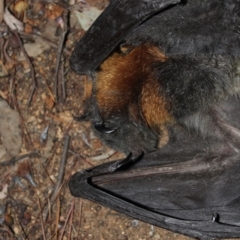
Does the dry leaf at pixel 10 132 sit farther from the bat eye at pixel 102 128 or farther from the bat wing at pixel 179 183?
the bat eye at pixel 102 128

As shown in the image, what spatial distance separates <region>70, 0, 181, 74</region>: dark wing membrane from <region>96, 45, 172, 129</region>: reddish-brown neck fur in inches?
6.0

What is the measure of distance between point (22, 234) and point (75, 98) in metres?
1.00

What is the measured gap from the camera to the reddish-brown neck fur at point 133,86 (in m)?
3.17

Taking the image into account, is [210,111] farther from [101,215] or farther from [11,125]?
[11,125]

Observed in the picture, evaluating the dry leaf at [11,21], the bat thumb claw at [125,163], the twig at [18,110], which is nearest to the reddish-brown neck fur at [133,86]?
the bat thumb claw at [125,163]

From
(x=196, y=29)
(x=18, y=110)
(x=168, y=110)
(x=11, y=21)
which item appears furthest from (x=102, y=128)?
(x=11, y=21)

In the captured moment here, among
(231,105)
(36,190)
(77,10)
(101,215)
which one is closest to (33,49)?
(77,10)

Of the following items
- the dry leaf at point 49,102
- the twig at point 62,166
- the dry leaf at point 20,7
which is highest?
the dry leaf at point 20,7

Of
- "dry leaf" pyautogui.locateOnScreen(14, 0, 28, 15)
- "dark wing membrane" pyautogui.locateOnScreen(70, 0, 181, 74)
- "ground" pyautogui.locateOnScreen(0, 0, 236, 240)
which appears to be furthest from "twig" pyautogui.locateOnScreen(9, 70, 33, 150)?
"dark wing membrane" pyautogui.locateOnScreen(70, 0, 181, 74)

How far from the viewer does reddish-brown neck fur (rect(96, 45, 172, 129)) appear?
317 cm

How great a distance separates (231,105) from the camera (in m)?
3.38

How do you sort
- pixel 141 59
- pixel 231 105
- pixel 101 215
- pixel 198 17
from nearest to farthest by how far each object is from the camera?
pixel 198 17
pixel 141 59
pixel 231 105
pixel 101 215

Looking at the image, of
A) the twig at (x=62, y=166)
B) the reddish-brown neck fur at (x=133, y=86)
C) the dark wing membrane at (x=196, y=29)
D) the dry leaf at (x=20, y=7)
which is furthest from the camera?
the dry leaf at (x=20, y=7)

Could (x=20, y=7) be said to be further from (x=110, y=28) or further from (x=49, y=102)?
(x=110, y=28)
